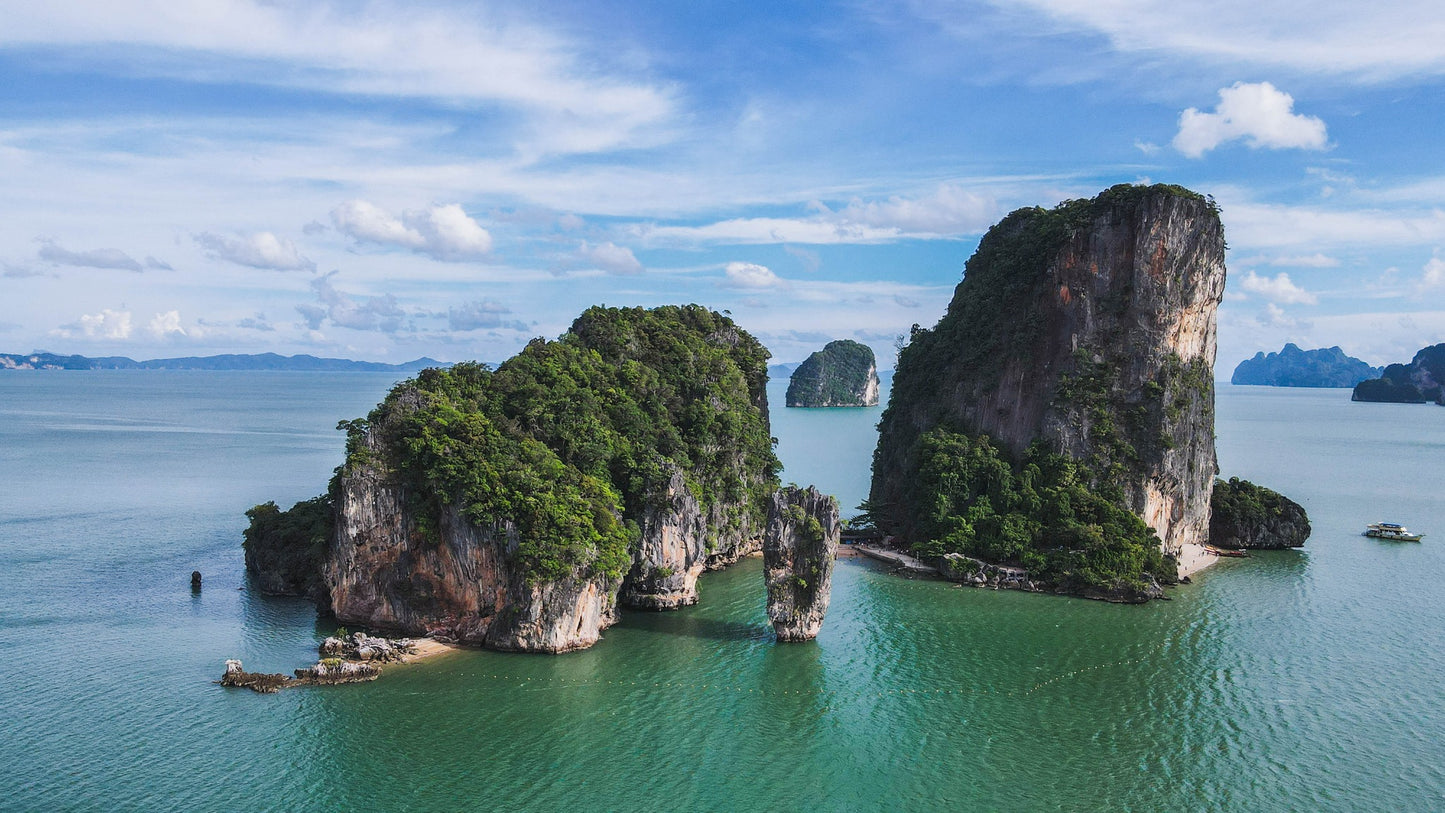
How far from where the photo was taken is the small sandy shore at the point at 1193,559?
46844 mm

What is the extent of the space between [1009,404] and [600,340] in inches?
893

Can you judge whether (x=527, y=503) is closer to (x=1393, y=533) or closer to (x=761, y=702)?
(x=761, y=702)

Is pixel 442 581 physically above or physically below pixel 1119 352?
below

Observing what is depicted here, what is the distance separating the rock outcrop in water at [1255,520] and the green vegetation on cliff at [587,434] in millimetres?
26027

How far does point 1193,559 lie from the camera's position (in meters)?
48.7

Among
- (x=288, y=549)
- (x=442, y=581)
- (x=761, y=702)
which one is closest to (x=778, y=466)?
(x=442, y=581)

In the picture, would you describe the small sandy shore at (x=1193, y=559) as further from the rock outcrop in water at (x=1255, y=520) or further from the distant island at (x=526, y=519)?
the distant island at (x=526, y=519)

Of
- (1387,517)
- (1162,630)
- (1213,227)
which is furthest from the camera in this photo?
(1387,517)

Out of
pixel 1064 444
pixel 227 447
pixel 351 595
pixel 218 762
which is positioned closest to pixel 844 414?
pixel 227 447

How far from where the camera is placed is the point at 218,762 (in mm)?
23828

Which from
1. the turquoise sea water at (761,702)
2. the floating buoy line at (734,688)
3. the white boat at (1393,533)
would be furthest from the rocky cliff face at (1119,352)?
the floating buoy line at (734,688)

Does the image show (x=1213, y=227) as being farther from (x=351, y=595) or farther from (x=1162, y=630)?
(x=351, y=595)

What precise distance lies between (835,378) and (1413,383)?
122m

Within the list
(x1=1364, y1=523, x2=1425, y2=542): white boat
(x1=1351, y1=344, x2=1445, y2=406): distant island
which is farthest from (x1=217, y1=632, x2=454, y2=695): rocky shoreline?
(x1=1351, y1=344, x2=1445, y2=406): distant island
